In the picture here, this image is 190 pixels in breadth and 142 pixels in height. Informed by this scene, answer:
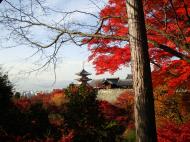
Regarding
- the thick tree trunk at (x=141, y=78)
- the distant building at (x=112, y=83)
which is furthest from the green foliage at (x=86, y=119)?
the distant building at (x=112, y=83)

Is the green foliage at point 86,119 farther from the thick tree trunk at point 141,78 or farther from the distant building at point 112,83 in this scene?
the distant building at point 112,83

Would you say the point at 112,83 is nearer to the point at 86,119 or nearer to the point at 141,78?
the point at 86,119

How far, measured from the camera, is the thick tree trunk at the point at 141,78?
7.75 metres

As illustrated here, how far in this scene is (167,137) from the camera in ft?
39.3

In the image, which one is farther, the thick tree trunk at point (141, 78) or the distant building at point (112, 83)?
→ the distant building at point (112, 83)

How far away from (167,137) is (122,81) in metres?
57.5

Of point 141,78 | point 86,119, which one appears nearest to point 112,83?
point 86,119

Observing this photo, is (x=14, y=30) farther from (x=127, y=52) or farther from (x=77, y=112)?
(x=77, y=112)

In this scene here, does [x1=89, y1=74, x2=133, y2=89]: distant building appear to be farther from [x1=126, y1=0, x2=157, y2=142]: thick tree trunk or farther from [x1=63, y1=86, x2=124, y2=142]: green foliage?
[x1=126, y1=0, x2=157, y2=142]: thick tree trunk

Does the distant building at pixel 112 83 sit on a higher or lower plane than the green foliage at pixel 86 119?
higher

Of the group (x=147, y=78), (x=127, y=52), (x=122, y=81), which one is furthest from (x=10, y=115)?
(x=122, y=81)

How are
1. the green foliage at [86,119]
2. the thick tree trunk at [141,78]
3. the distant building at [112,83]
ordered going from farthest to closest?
the distant building at [112,83] < the green foliage at [86,119] < the thick tree trunk at [141,78]

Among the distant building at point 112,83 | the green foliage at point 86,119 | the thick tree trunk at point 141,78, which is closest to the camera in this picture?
the thick tree trunk at point 141,78

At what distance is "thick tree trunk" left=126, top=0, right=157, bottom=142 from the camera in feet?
25.4
